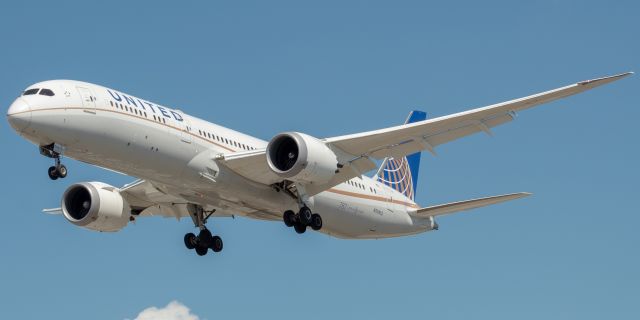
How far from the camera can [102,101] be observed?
3500 cm

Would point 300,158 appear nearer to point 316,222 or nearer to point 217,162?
point 217,162

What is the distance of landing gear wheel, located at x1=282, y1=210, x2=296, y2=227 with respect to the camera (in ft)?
128

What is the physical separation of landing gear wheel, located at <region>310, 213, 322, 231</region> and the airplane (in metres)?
0.05

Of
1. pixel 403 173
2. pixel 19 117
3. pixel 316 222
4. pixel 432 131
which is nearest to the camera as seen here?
pixel 19 117

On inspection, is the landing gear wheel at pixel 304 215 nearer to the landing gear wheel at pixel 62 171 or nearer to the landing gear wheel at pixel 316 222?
the landing gear wheel at pixel 316 222

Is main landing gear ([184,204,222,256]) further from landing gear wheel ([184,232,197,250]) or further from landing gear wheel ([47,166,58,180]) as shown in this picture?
landing gear wheel ([47,166,58,180])

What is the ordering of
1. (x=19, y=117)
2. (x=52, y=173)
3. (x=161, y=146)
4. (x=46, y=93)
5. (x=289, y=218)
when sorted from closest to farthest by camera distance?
(x=19, y=117)
(x=52, y=173)
(x=46, y=93)
(x=161, y=146)
(x=289, y=218)

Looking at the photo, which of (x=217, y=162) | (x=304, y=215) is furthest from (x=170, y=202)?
(x=304, y=215)

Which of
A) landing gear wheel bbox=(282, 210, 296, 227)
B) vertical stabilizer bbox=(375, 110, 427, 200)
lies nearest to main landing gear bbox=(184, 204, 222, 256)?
landing gear wheel bbox=(282, 210, 296, 227)

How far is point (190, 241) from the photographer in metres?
42.3

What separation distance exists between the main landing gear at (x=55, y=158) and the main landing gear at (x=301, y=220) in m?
8.49

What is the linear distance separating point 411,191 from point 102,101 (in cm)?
1719

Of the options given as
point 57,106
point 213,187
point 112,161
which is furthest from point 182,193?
point 57,106

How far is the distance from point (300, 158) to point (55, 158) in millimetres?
7953
